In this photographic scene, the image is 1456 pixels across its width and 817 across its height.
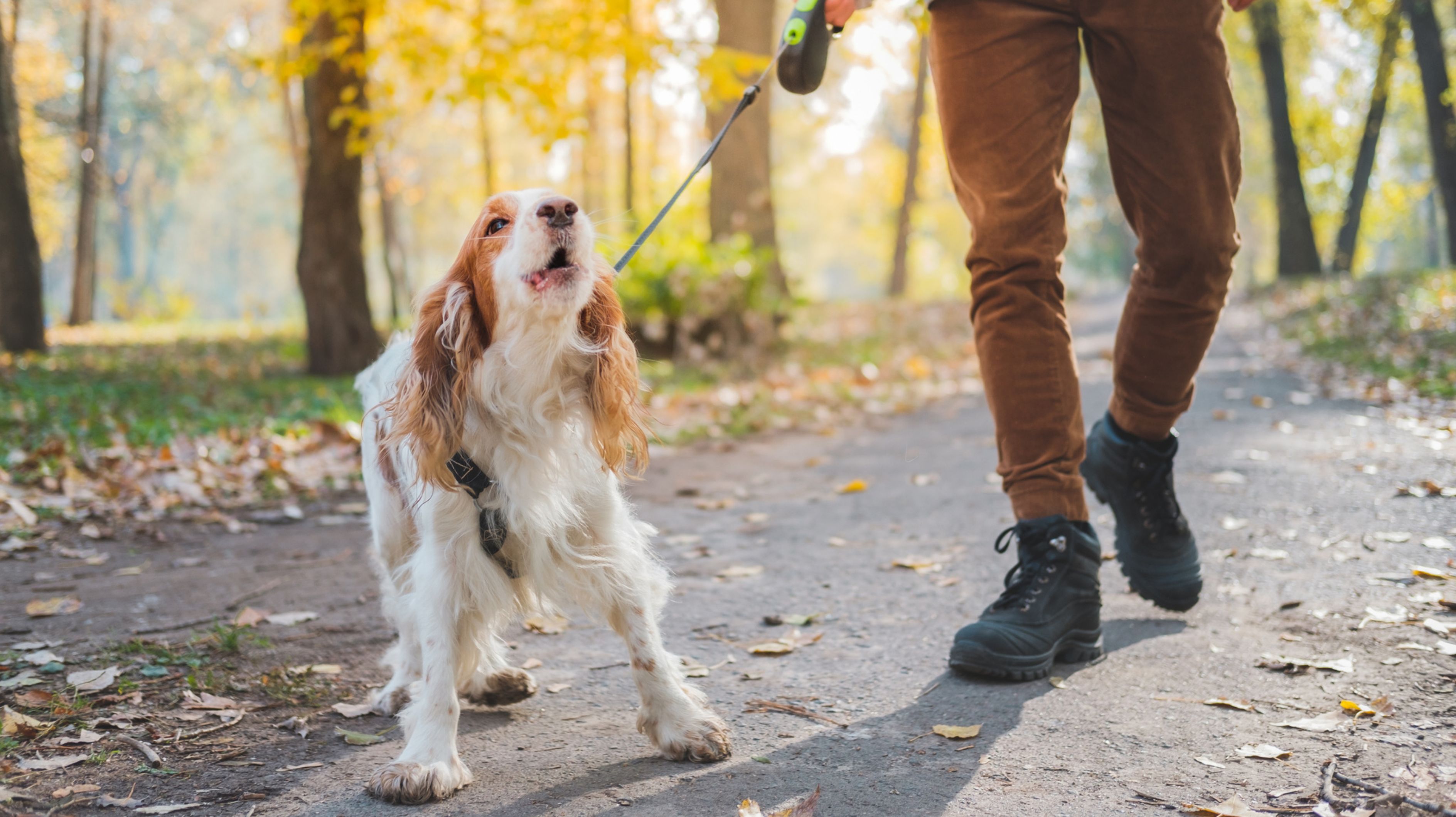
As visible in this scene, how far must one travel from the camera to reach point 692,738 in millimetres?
2301

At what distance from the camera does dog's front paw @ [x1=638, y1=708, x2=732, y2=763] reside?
7.53 feet

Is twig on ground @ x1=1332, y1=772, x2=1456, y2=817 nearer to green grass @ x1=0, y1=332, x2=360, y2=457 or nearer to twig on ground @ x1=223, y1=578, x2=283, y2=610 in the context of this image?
twig on ground @ x1=223, y1=578, x2=283, y2=610

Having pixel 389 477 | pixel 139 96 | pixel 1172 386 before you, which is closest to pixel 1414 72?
pixel 1172 386

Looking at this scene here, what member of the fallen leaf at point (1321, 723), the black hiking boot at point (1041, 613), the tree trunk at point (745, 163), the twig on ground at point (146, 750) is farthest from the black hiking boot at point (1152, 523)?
the tree trunk at point (745, 163)

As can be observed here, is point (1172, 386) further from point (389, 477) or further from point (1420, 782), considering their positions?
point (389, 477)

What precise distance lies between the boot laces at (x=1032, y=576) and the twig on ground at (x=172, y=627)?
255cm

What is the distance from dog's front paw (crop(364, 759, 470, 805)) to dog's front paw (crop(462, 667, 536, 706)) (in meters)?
0.56

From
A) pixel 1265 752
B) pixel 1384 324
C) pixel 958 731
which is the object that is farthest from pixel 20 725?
pixel 1384 324

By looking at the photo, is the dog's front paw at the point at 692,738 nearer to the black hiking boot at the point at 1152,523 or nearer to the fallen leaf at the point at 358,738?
the fallen leaf at the point at 358,738

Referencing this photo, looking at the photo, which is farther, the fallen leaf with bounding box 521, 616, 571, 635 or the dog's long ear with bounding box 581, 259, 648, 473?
the fallen leaf with bounding box 521, 616, 571, 635

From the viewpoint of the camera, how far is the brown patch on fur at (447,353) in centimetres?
236

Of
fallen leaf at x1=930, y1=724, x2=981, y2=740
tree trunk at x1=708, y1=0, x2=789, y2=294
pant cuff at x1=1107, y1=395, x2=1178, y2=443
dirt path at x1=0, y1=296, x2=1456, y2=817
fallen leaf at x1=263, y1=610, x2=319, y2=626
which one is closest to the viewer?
dirt path at x1=0, y1=296, x2=1456, y2=817

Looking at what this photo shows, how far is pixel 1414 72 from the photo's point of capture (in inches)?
840

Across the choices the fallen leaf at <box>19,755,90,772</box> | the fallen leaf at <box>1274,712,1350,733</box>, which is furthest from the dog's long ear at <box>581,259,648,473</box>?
the fallen leaf at <box>1274,712,1350,733</box>
